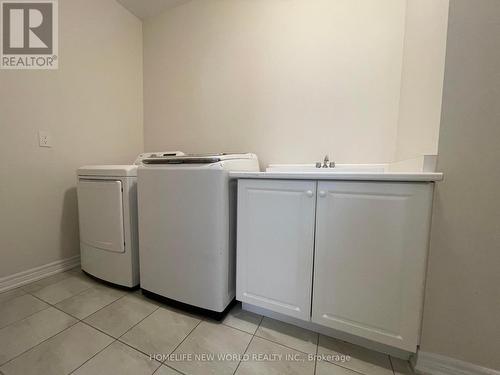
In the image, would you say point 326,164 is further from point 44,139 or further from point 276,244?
point 44,139

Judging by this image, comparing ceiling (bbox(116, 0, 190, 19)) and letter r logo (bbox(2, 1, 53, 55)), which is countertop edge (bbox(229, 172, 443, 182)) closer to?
letter r logo (bbox(2, 1, 53, 55))

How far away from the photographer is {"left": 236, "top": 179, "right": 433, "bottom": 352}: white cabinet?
82 cm

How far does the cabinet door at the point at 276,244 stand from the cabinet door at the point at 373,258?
56 mm

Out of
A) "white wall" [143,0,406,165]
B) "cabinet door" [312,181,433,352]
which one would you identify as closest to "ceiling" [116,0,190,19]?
"white wall" [143,0,406,165]

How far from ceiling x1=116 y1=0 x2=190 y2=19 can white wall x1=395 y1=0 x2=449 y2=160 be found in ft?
6.42

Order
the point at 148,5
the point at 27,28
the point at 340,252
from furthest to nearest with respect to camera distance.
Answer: the point at 148,5
the point at 27,28
the point at 340,252

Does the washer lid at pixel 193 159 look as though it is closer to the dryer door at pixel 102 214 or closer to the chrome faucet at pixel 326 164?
the dryer door at pixel 102 214

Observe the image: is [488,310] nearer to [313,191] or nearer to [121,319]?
[313,191]

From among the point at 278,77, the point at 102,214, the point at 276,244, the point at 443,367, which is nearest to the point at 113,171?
the point at 102,214

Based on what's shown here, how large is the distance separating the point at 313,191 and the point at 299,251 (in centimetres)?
30

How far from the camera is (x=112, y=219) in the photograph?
4.55 feet

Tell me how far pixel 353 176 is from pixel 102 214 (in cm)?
158

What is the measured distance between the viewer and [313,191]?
3.12ft

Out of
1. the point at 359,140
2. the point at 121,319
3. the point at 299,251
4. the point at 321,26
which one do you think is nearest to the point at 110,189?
the point at 121,319
